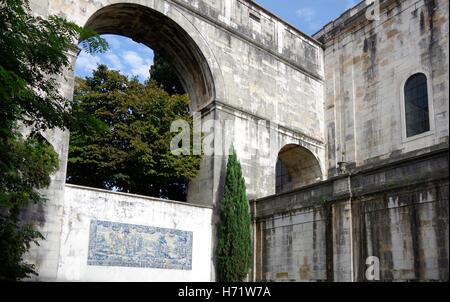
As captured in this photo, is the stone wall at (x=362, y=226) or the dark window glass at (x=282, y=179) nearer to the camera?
the stone wall at (x=362, y=226)

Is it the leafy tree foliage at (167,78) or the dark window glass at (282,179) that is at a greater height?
the leafy tree foliage at (167,78)

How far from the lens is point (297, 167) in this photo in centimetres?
2339

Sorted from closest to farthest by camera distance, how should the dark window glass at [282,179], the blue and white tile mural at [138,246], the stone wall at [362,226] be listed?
the stone wall at [362,226] < the blue and white tile mural at [138,246] < the dark window glass at [282,179]

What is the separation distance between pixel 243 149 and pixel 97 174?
6502 millimetres

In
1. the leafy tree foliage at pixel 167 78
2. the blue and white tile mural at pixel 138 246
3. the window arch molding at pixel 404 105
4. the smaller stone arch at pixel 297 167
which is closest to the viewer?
the blue and white tile mural at pixel 138 246

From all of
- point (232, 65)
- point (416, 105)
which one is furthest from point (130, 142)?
point (416, 105)

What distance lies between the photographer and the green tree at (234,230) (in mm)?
16672

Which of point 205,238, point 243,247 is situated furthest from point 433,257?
point 205,238

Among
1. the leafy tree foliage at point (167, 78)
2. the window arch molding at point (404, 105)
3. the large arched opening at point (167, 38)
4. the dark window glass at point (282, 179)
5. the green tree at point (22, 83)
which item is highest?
the leafy tree foliage at point (167, 78)

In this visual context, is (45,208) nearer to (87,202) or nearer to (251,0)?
(87,202)

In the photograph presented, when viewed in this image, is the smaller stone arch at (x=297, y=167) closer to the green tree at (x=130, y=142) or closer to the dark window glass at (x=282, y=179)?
the dark window glass at (x=282, y=179)

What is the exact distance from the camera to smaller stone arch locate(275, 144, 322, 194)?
2248 cm

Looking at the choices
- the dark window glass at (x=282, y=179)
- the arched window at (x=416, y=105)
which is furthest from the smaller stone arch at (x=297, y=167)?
the arched window at (x=416, y=105)

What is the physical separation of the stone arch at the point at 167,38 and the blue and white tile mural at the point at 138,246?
5.95 metres
